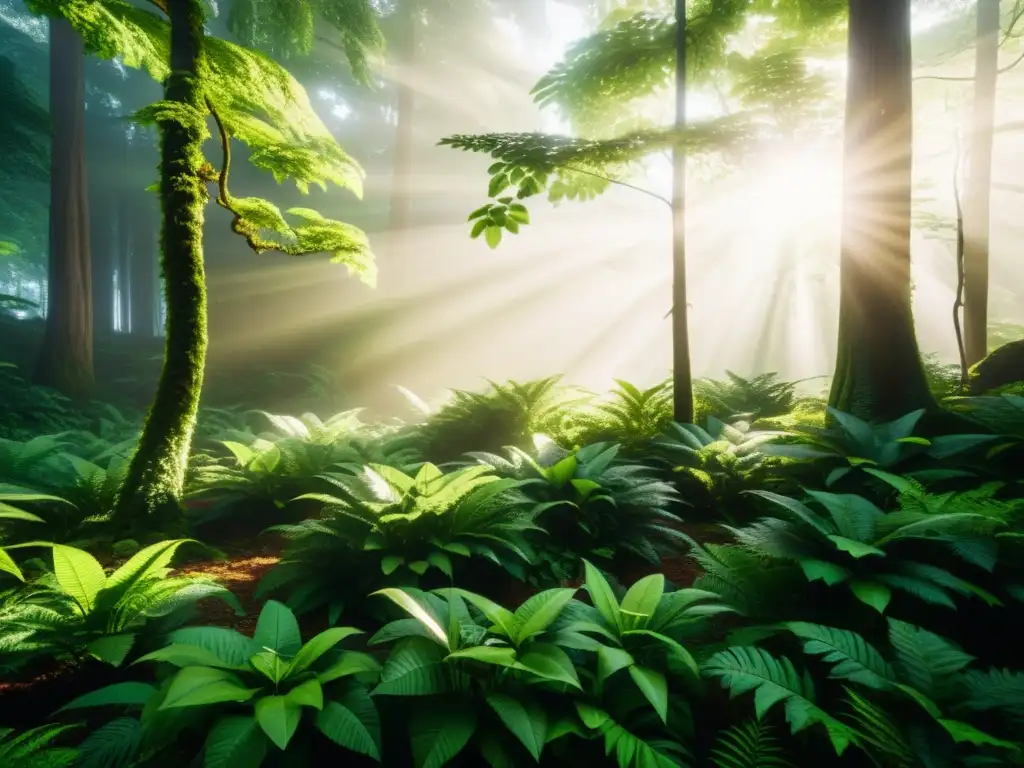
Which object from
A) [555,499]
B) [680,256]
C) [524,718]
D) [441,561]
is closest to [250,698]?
[524,718]

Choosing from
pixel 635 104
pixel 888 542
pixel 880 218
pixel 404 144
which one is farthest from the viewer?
pixel 404 144

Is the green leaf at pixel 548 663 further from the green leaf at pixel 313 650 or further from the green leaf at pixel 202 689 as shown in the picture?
the green leaf at pixel 202 689

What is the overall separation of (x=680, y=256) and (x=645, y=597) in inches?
164

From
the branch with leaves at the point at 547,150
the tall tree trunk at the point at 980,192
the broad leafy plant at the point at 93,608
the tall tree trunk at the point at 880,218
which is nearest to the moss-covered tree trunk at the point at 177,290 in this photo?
the broad leafy plant at the point at 93,608

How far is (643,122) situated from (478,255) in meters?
18.2

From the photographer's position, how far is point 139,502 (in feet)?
13.0

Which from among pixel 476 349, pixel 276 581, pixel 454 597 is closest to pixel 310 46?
pixel 276 581

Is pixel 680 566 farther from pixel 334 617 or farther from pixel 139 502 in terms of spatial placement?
pixel 139 502

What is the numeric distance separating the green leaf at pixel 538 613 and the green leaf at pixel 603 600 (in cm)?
15

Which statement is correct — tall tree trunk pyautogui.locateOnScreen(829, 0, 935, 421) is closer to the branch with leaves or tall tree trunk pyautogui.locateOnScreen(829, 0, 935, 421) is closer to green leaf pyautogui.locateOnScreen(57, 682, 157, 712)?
the branch with leaves

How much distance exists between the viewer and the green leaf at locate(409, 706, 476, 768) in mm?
1766

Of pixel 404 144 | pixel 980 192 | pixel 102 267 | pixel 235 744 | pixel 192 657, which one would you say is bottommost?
pixel 235 744

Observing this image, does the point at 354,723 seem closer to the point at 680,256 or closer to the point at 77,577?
the point at 77,577

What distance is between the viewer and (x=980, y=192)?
8.23 m
